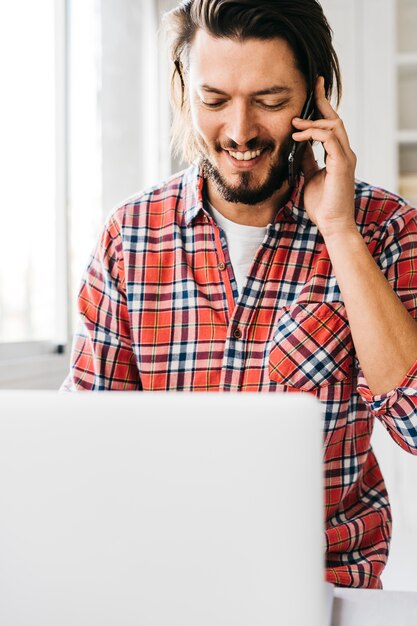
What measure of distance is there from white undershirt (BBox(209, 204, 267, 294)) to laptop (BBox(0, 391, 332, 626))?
2.43 feet

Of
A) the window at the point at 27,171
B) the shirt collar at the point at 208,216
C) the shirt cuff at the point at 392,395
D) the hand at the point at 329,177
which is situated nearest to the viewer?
the shirt cuff at the point at 392,395

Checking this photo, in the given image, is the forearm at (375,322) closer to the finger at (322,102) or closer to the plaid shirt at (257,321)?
the plaid shirt at (257,321)

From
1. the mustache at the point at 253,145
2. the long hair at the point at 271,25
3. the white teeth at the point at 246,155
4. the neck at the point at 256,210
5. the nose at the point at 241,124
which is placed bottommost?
the neck at the point at 256,210

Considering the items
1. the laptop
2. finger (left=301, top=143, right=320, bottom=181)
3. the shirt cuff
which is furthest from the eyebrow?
the laptop

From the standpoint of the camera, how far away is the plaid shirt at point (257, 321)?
115 centimetres

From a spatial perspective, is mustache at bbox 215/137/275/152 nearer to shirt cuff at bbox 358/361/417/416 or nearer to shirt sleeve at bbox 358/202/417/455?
shirt sleeve at bbox 358/202/417/455

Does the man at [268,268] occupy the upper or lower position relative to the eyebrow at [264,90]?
lower

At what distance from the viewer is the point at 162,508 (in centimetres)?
51

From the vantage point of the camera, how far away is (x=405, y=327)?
110 centimetres

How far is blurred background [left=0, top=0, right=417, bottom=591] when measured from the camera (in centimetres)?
191

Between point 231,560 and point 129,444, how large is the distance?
0.33 feet

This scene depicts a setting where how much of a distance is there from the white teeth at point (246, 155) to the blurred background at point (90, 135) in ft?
1.83

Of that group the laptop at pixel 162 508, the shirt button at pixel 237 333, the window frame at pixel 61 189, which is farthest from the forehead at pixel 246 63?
the window frame at pixel 61 189

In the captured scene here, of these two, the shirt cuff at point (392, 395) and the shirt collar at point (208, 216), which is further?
the shirt collar at point (208, 216)
